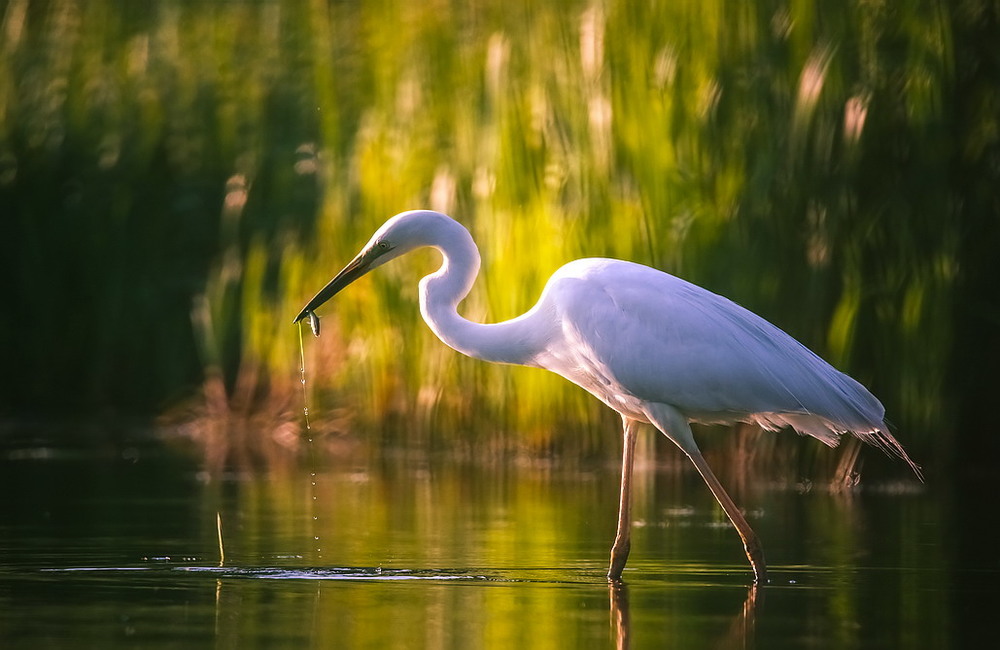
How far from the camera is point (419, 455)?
12383mm

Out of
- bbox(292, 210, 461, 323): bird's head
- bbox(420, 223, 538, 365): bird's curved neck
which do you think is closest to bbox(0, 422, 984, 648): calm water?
bbox(420, 223, 538, 365): bird's curved neck

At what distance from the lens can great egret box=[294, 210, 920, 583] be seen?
25.2 ft

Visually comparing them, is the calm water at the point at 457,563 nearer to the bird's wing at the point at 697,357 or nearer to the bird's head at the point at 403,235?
the bird's wing at the point at 697,357

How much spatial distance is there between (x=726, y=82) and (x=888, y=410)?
2.19 meters

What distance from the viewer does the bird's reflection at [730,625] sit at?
18.3ft

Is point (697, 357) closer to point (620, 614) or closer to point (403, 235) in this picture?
point (403, 235)

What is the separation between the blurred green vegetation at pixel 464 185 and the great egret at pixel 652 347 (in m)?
2.65

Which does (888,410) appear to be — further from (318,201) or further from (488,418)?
(318,201)

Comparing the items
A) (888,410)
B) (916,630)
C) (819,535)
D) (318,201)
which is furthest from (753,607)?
(318,201)

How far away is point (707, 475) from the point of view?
7559 mm

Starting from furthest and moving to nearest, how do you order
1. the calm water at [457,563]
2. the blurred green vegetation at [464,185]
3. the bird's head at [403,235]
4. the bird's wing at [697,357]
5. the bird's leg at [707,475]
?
1. the blurred green vegetation at [464,185]
2. the bird's head at [403,235]
3. the bird's wing at [697,357]
4. the bird's leg at [707,475]
5. the calm water at [457,563]

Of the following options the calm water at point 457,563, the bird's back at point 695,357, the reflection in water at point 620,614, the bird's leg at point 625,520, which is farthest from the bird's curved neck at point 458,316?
the reflection in water at point 620,614

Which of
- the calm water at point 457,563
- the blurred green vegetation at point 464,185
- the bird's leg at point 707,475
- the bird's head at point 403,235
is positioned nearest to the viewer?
the calm water at point 457,563

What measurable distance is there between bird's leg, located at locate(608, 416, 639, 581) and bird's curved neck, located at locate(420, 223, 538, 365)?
598mm
